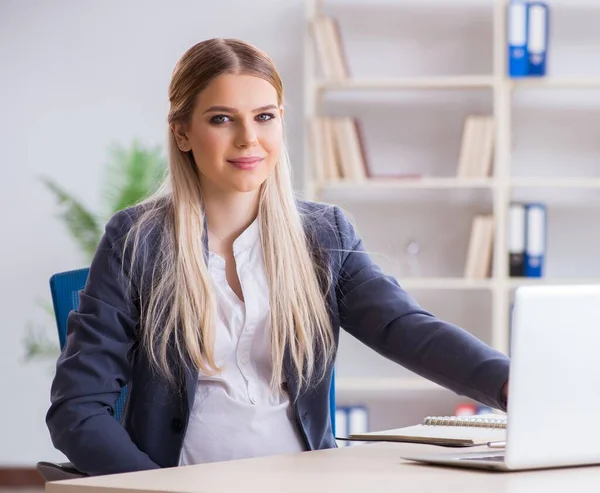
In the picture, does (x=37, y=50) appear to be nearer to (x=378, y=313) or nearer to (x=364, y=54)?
(x=364, y=54)

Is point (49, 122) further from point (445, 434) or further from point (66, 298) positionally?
point (445, 434)

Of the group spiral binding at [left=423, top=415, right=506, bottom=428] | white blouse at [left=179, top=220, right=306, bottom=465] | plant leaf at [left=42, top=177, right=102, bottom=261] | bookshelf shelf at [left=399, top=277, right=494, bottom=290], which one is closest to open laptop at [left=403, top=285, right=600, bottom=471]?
spiral binding at [left=423, top=415, right=506, bottom=428]

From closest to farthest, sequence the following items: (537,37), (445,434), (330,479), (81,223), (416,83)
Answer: (330,479), (445,434), (537,37), (416,83), (81,223)

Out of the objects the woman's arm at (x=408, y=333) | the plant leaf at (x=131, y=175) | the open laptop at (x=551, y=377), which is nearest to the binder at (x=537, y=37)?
the plant leaf at (x=131, y=175)

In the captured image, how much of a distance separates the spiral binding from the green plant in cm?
255

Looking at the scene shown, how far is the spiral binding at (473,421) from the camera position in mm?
1591

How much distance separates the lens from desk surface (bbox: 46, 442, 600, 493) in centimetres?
111

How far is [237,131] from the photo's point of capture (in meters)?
1.75

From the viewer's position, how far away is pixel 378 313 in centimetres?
179

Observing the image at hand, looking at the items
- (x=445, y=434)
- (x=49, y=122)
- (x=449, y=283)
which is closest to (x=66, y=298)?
(x=445, y=434)

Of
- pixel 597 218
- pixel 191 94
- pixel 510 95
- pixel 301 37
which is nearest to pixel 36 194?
pixel 301 37

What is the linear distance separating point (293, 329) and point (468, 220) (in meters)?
2.78

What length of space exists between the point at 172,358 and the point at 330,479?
620 mm

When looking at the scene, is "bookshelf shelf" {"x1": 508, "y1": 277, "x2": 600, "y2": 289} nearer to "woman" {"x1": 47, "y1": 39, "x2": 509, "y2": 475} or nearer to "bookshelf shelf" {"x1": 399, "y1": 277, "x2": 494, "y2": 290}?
"bookshelf shelf" {"x1": 399, "y1": 277, "x2": 494, "y2": 290}
